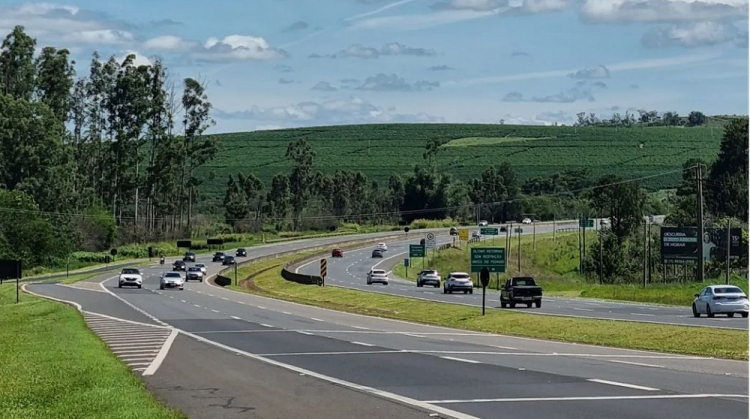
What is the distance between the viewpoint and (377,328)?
40.4 meters

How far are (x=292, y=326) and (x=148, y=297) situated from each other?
86.0 feet

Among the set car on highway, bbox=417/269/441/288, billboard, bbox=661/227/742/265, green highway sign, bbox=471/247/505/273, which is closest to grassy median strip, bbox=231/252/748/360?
green highway sign, bbox=471/247/505/273

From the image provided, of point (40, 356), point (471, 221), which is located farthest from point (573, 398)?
point (471, 221)

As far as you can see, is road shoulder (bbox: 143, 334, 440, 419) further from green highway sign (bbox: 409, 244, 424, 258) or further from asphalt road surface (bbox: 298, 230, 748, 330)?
green highway sign (bbox: 409, 244, 424, 258)

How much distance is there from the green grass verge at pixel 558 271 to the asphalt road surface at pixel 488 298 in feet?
6.89

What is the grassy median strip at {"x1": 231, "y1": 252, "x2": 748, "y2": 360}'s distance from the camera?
28469 millimetres

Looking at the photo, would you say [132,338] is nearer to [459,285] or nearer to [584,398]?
[584,398]

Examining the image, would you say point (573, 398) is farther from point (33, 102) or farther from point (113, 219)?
point (113, 219)

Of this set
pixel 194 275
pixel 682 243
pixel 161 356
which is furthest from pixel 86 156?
pixel 161 356

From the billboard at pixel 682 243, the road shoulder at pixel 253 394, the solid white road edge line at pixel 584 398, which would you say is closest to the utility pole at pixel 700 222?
the billboard at pixel 682 243

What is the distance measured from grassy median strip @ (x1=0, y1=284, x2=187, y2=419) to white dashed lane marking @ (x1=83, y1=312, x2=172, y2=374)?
42 cm

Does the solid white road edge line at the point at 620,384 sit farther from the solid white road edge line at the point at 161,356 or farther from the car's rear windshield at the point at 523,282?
the car's rear windshield at the point at 523,282

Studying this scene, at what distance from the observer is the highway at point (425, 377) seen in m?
16.3

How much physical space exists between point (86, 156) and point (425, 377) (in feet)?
432
